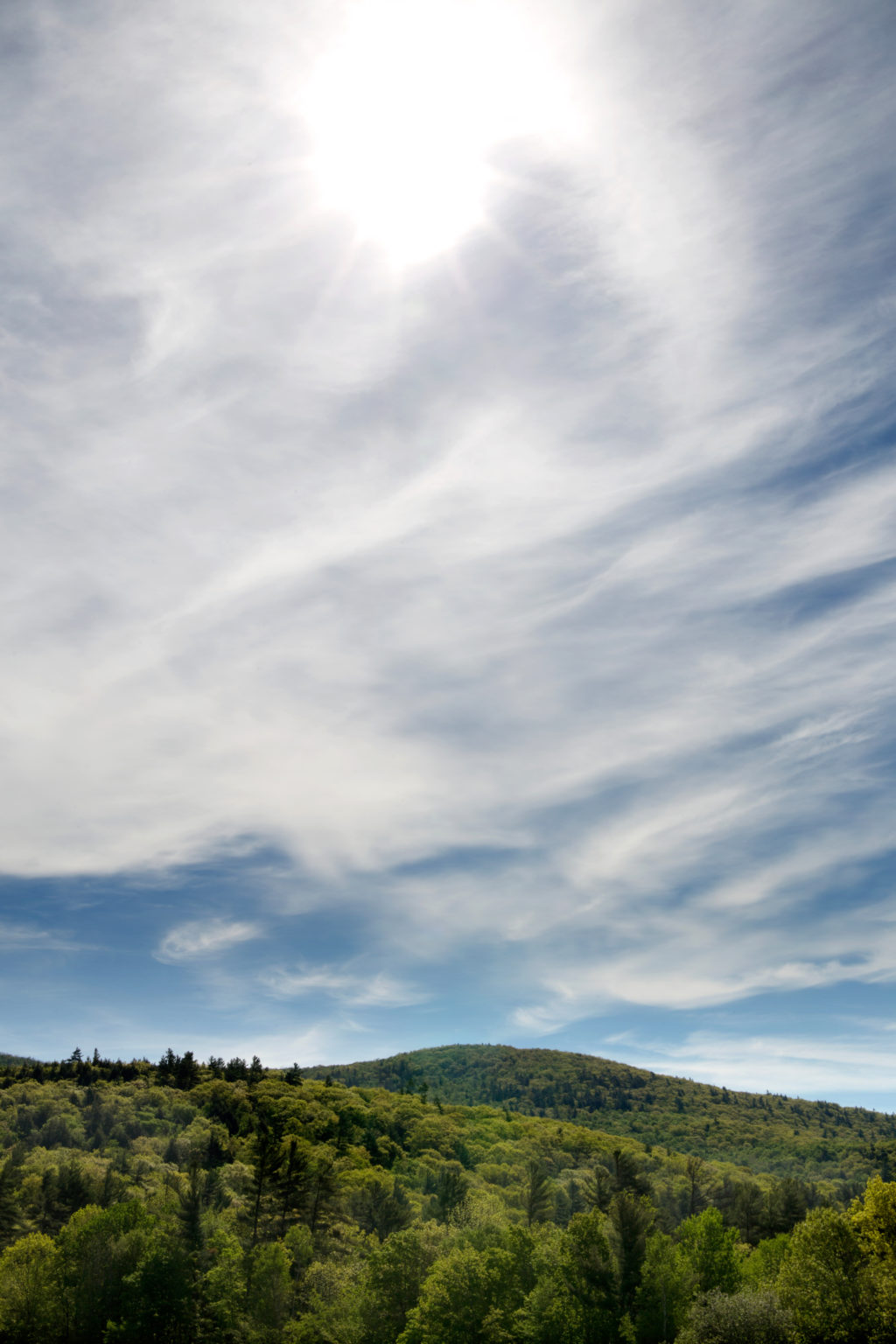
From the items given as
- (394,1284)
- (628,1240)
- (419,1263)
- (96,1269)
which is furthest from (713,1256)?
(96,1269)

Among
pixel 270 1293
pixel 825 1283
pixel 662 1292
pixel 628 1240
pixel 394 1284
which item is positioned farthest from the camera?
pixel 270 1293

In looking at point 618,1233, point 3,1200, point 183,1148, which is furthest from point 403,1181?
point 618,1233

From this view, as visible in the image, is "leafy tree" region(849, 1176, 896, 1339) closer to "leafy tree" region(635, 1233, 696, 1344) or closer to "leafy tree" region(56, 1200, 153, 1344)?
"leafy tree" region(635, 1233, 696, 1344)

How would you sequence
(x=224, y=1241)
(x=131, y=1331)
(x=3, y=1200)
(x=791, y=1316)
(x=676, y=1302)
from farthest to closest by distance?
(x=3, y=1200) < (x=224, y=1241) < (x=131, y=1331) < (x=676, y=1302) < (x=791, y=1316)

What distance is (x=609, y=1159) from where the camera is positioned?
180875 mm

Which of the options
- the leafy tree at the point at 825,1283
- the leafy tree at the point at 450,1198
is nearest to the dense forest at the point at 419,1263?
the leafy tree at the point at 825,1283

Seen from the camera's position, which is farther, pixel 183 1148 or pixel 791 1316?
pixel 183 1148

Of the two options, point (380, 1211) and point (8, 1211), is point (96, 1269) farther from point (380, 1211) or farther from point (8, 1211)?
point (380, 1211)

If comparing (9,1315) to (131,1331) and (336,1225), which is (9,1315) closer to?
(131,1331)

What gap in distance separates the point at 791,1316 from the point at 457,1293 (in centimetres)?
2761

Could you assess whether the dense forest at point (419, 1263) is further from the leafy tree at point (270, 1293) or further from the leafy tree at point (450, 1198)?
the leafy tree at point (450, 1198)

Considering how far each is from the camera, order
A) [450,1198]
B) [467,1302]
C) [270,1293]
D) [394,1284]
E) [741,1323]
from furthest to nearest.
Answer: [450,1198] → [270,1293] → [394,1284] → [467,1302] → [741,1323]

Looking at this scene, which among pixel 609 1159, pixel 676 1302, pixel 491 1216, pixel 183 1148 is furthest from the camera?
pixel 609 1159

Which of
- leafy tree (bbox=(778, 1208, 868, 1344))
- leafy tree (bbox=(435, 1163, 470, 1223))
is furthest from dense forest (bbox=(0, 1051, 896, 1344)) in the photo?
leafy tree (bbox=(435, 1163, 470, 1223))
